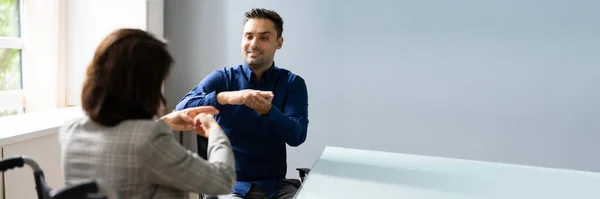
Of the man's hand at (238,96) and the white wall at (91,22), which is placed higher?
the white wall at (91,22)

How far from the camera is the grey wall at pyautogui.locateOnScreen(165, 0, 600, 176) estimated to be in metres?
2.60

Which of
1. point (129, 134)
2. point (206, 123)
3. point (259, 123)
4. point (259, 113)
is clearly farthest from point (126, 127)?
point (259, 123)

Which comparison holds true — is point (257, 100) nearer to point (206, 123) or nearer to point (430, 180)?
point (206, 123)

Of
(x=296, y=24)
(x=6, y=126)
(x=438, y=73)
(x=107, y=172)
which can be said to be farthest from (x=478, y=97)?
(x=6, y=126)

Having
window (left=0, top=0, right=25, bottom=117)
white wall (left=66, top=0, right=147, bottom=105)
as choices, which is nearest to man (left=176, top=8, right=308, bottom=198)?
white wall (left=66, top=0, right=147, bottom=105)

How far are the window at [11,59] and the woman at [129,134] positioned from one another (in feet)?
6.39

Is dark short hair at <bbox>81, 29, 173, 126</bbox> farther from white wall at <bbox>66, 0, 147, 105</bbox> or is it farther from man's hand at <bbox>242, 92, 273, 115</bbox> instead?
white wall at <bbox>66, 0, 147, 105</bbox>

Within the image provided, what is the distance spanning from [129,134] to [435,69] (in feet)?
7.17

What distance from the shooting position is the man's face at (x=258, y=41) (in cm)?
195

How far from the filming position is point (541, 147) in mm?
2697

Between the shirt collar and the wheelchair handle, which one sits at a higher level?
the shirt collar

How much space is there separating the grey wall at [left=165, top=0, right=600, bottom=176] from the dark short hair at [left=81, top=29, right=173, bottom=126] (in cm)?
200

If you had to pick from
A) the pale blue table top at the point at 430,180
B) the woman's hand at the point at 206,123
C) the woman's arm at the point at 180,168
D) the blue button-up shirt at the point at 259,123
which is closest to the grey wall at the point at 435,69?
the pale blue table top at the point at 430,180

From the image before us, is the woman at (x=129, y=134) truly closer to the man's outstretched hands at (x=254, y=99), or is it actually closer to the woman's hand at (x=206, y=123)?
the woman's hand at (x=206, y=123)
